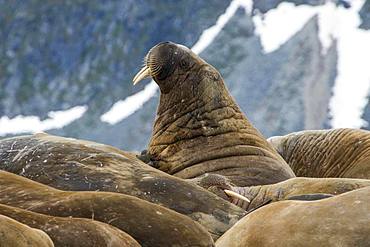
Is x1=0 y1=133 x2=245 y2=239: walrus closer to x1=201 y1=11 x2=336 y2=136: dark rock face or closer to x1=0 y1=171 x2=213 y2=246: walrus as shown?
x1=0 y1=171 x2=213 y2=246: walrus

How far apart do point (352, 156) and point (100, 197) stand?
7090 millimetres

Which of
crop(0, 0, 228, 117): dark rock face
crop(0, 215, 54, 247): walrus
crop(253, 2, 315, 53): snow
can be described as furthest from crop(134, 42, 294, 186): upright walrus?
crop(0, 0, 228, 117): dark rock face

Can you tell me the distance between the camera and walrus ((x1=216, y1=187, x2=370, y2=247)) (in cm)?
435

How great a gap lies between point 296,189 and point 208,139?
272 cm

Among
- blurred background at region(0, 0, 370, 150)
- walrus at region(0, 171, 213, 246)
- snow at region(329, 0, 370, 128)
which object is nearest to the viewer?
walrus at region(0, 171, 213, 246)

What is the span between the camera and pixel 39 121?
151 ft

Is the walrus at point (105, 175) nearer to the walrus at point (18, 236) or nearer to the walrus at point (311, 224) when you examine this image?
the walrus at point (311, 224)

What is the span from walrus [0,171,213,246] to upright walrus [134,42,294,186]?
3410 mm

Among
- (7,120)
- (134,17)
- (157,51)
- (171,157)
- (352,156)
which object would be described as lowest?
(7,120)

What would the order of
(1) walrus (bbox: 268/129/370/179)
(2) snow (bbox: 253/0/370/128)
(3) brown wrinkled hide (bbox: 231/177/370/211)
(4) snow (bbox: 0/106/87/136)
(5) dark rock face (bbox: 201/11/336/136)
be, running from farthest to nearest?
(4) snow (bbox: 0/106/87/136) → (2) snow (bbox: 253/0/370/128) → (5) dark rock face (bbox: 201/11/336/136) → (1) walrus (bbox: 268/129/370/179) → (3) brown wrinkled hide (bbox: 231/177/370/211)

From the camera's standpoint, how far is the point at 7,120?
4566 cm

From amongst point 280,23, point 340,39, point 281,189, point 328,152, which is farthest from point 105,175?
point 280,23

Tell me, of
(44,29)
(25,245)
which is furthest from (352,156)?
(44,29)

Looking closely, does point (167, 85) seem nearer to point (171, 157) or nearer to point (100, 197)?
point (171, 157)
